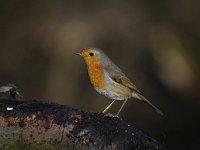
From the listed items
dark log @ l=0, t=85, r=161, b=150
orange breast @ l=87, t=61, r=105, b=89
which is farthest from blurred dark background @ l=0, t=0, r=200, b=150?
dark log @ l=0, t=85, r=161, b=150

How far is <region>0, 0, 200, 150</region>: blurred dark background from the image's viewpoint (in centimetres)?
926

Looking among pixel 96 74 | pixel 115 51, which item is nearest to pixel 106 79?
pixel 96 74

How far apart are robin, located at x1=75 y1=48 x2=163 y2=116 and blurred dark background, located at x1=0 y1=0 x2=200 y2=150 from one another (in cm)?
323

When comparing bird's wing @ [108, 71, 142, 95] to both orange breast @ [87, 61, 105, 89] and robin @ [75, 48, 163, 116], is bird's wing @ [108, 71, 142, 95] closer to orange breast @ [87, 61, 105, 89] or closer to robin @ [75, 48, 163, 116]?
robin @ [75, 48, 163, 116]

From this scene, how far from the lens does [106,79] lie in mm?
5836

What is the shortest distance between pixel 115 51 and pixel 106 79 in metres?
4.12

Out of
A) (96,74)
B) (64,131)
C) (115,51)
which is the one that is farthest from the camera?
(115,51)

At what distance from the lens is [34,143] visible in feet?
13.0

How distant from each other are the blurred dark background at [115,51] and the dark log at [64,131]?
4964 millimetres

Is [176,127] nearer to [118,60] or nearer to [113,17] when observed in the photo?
[118,60]

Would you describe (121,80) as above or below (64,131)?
above

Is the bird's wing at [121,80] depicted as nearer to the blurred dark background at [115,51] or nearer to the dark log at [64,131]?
the dark log at [64,131]

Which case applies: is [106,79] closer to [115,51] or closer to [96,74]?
[96,74]

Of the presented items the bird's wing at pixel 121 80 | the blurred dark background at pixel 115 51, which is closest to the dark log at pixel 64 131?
the bird's wing at pixel 121 80
